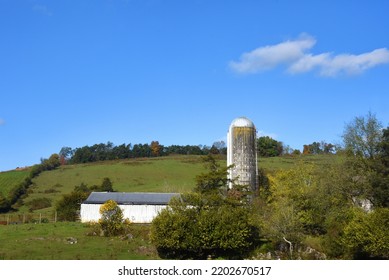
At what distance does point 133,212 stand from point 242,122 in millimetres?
13497

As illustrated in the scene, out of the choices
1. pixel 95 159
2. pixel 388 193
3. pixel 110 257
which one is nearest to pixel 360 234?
pixel 388 193

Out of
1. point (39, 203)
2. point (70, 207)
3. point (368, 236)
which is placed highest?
point (39, 203)

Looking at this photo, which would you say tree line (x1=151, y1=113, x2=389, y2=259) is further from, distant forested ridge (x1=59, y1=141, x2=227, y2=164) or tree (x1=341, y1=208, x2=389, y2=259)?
distant forested ridge (x1=59, y1=141, x2=227, y2=164)

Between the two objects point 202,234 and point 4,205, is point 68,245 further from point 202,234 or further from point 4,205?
point 4,205

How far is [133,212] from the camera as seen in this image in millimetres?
44344

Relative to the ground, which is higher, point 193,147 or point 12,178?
point 193,147

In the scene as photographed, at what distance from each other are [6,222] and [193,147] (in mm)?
80104

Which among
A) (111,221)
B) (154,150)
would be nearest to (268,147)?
(154,150)

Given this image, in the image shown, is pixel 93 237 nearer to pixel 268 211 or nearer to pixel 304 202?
pixel 268 211

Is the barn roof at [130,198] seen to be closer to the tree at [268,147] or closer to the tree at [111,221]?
the tree at [111,221]

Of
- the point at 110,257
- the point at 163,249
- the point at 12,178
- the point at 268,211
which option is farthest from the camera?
the point at 12,178

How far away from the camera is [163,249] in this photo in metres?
30.0

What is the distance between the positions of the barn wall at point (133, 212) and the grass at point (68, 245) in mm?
6579

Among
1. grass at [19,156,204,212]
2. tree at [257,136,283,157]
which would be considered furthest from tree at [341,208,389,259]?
tree at [257,136,283,157]
